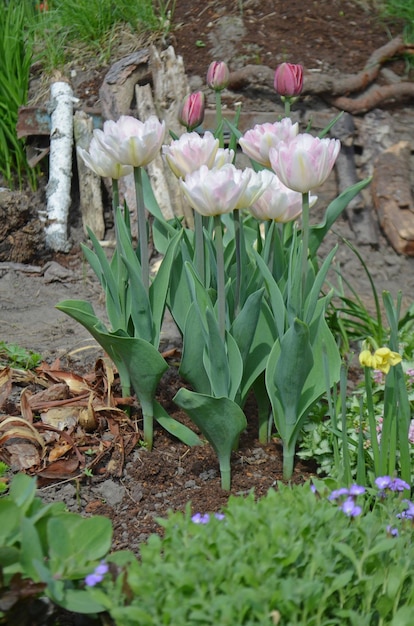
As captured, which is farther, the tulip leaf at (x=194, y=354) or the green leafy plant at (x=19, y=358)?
the green leafy plant at (x=19, y=358)

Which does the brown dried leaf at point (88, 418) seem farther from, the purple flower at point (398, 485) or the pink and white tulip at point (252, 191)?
the purple flower at point (398, 485)

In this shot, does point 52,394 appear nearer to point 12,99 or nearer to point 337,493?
point 337,493

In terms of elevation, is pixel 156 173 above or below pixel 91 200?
above

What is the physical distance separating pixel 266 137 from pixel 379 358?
0.79m

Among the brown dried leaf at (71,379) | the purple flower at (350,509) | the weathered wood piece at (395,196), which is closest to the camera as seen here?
the purple flower at (350,509)

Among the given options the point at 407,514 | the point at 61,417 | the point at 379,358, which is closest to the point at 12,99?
the point at 61,417

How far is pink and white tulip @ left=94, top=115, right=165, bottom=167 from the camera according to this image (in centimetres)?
206

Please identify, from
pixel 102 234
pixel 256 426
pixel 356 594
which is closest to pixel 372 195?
pixel 102 234

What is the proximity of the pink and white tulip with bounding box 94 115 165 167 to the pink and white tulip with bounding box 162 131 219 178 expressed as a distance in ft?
0.19

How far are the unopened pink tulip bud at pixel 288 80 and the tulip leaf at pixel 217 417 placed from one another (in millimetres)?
967

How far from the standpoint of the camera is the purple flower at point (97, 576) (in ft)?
4.56

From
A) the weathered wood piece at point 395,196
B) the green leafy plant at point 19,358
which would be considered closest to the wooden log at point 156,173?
the weathered wood piece at point 395,196

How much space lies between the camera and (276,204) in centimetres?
217

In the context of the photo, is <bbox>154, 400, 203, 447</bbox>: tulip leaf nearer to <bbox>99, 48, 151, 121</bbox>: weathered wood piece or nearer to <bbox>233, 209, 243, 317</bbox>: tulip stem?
<bbox>233, 209, 243, 317</bbox>: tulip stem
